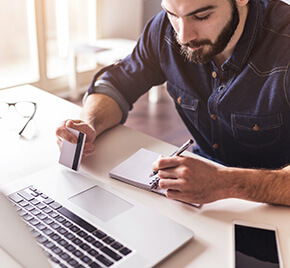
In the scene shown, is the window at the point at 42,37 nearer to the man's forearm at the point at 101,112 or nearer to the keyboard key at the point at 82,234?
the man's forearm at the point at 101,112

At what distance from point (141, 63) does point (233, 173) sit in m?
0.65

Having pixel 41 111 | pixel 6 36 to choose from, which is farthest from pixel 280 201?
pixel 6 36

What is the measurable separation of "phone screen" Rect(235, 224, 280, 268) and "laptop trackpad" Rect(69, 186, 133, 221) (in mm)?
235

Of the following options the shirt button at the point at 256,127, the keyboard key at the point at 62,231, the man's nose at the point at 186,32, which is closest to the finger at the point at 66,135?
the keyboard key at the point at 62,231

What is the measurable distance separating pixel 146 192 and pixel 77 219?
199mm

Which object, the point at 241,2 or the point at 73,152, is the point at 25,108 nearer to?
the point at 73,152

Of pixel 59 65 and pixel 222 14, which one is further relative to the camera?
pixel 59 65

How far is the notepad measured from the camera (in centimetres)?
94

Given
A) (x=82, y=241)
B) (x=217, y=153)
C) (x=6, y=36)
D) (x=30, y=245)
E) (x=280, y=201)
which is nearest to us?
(x=30, y=245)

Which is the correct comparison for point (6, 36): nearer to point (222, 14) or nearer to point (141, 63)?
point (141, 63)

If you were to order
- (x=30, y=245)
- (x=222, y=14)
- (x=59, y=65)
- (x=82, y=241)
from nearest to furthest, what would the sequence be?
(x=30, y=245), (x=82, y=241), (x=222, y=14), (x=59, y=65)

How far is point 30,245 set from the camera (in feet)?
2.01

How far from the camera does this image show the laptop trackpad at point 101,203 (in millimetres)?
815

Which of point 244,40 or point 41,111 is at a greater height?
point 244,40
